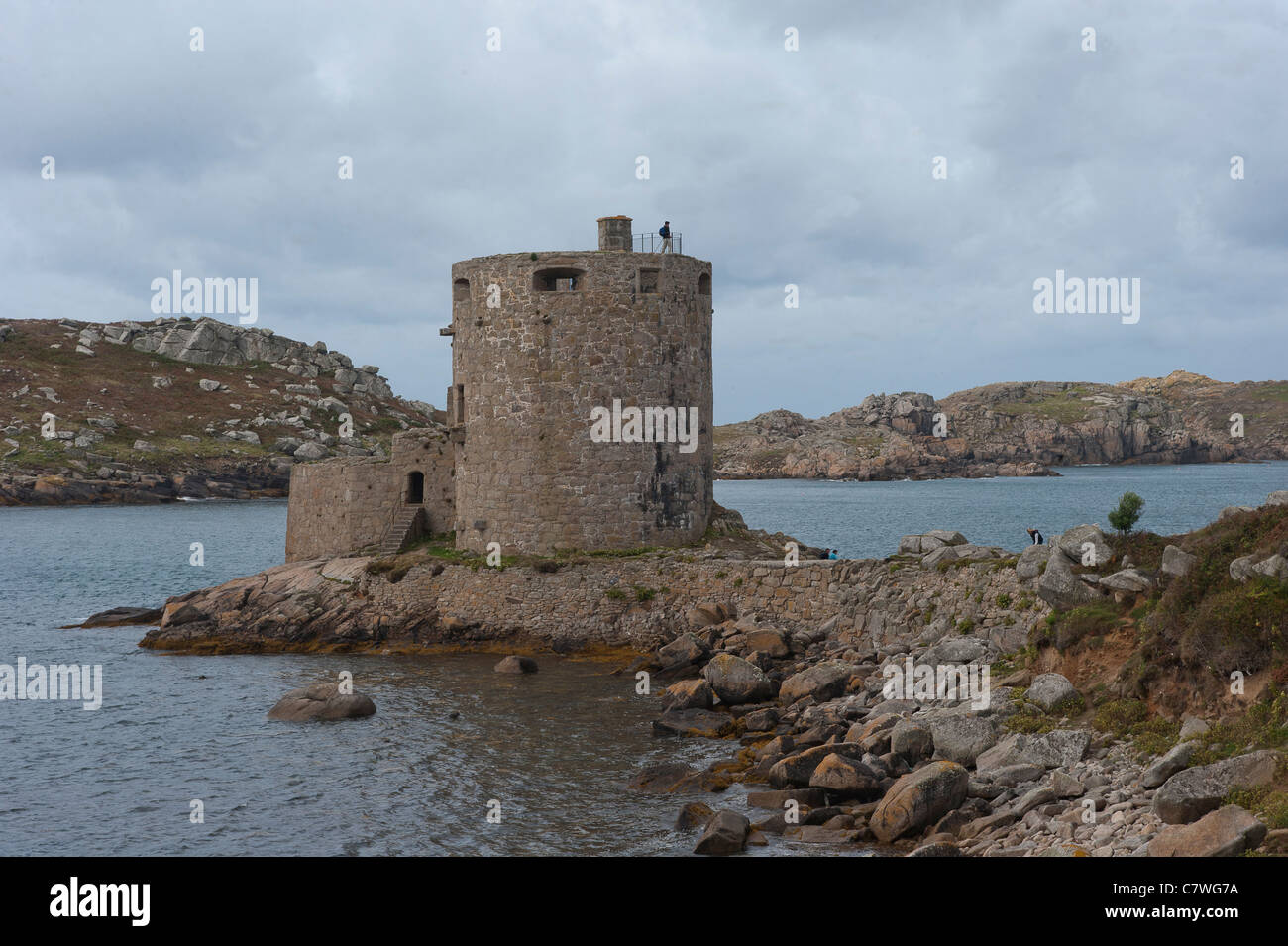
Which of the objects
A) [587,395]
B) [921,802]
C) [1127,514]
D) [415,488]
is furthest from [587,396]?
[921,802]

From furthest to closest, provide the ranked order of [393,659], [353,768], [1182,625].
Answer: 1. [393,659]
2. [353,768]
3. [1182,625]

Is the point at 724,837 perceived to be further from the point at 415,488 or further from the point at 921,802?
the point at 415,488

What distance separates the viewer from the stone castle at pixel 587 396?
32.9 m

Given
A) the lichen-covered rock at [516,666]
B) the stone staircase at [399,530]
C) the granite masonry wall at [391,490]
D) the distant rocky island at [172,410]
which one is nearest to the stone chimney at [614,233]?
the granite masonry wall at [391,490]

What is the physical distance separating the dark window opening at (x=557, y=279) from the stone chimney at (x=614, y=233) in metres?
1.51

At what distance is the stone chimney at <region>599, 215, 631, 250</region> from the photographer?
1351 inches

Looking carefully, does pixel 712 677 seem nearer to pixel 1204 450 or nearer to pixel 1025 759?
pixel 1025 759

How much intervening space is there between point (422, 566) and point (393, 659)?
336cm

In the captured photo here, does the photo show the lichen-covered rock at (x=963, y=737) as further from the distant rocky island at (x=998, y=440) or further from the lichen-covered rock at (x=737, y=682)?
the distant rocky island at (x=998, y=440)

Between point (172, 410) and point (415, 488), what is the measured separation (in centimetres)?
10237

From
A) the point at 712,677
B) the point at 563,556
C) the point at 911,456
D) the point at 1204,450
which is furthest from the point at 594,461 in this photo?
the point at 1204,450

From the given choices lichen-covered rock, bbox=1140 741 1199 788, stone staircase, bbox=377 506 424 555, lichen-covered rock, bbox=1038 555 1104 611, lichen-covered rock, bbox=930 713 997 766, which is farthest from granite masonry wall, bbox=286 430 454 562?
lichen-covered rock, bbox=1140 741 1199 788

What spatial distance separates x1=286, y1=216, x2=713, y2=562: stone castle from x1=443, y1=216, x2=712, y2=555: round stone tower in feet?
0.10
